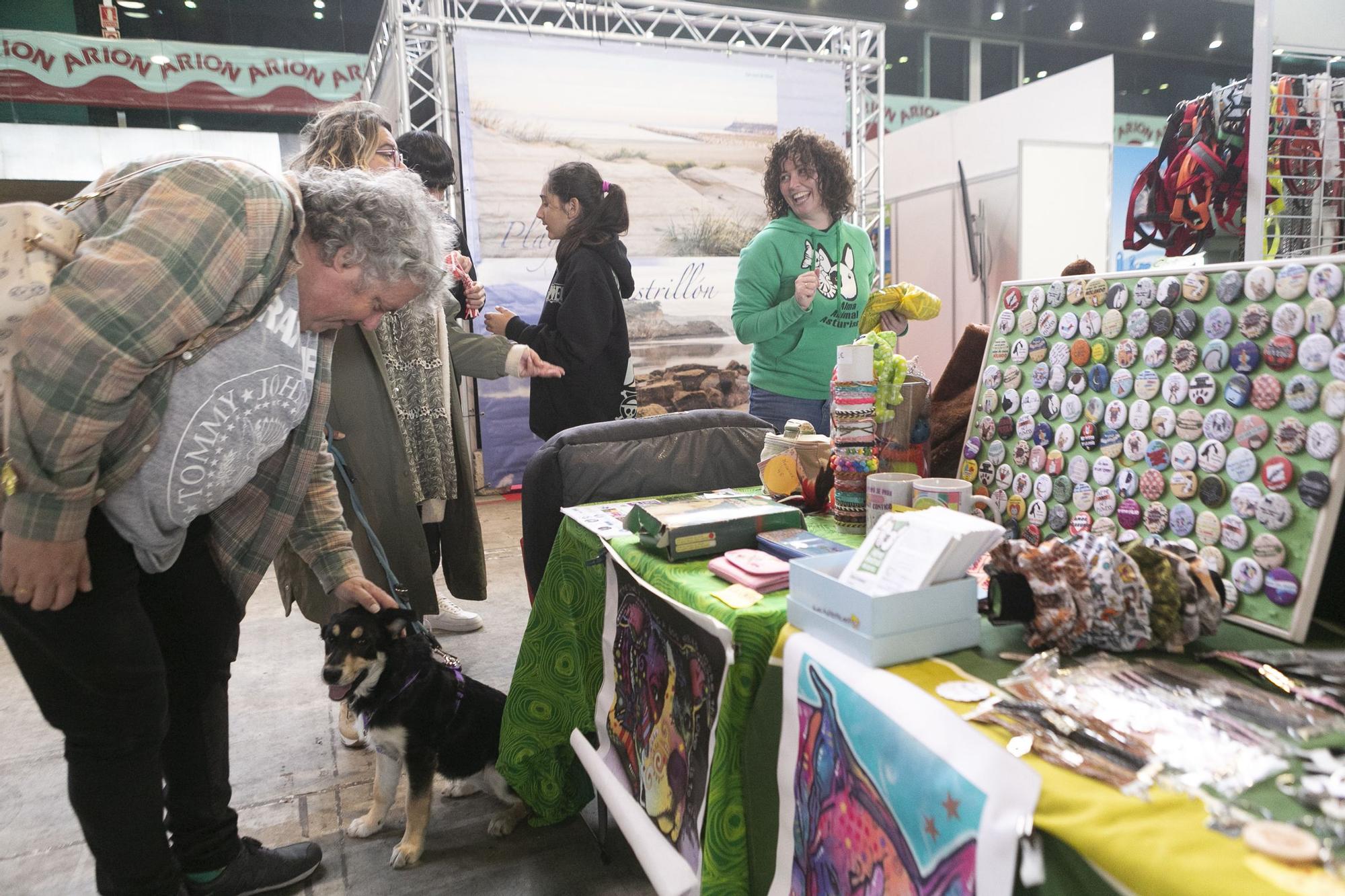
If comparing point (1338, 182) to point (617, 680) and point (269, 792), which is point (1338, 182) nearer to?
point (617, 680)

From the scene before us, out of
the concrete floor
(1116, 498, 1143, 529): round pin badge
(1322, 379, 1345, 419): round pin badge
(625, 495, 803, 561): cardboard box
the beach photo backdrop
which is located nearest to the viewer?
(1322, 379, 1345, 419): round pin badge

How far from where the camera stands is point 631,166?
5273mm

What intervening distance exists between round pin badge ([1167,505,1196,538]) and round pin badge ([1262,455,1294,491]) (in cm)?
9

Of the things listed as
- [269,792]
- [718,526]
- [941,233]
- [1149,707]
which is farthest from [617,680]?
[941,233]

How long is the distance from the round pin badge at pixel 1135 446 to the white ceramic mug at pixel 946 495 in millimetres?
202

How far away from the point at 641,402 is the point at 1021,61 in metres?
6.99

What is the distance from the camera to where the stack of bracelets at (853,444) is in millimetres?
A: 1322

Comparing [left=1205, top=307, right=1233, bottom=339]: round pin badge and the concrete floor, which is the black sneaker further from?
[left=1205, top=307, right=1233, bottom=339]: round pin badge

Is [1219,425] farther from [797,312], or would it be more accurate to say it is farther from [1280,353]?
[797,312]

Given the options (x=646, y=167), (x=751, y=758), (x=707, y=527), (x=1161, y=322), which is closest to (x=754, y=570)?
(x=707, y=527)

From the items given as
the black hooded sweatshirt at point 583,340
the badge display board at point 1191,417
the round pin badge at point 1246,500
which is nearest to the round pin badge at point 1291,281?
the badge display board at point 1191,417

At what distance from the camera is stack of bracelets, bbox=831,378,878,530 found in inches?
52.1

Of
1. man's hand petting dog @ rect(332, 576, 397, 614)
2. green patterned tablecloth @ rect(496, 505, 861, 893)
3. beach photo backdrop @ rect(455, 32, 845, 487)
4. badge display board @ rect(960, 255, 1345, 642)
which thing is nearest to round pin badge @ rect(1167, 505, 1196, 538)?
badge display board @ rect(960, 255, 1345, 642)

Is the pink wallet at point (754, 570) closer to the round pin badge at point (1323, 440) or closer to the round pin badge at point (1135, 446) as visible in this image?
the round pin badge at point (1135, 446)
